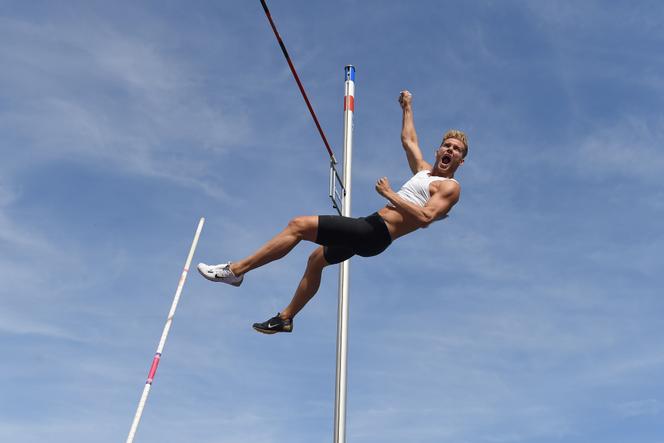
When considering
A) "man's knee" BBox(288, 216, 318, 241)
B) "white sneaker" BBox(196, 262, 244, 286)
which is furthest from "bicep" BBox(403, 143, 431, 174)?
"white sneaker" BBox(196, 262, 244, 286)

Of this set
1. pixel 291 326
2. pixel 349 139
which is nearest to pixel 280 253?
pixel 291 326

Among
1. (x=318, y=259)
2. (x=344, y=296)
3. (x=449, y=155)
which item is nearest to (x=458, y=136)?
(x=449, y=155)

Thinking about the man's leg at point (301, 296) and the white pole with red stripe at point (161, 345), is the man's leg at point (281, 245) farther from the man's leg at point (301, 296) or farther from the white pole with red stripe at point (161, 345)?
the white pole with red stripe at point (161, 345)

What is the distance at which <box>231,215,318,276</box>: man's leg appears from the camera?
7055 millimetres

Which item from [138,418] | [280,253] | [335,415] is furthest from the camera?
[335,415]

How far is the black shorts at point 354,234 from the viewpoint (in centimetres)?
718

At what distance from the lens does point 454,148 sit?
7871 millimetres

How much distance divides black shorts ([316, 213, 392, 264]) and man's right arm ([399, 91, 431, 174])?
53.0 inches

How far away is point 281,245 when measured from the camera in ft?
23.1

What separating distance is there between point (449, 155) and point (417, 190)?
599 millimetres

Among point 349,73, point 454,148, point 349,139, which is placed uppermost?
point 349,73

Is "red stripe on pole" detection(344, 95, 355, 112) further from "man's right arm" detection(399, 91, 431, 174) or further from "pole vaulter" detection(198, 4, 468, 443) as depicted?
"pole vaulter" detection(198, 4, 468, 443)

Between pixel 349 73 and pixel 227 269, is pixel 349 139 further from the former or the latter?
pixel 227 269

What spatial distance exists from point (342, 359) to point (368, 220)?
3.42 m
